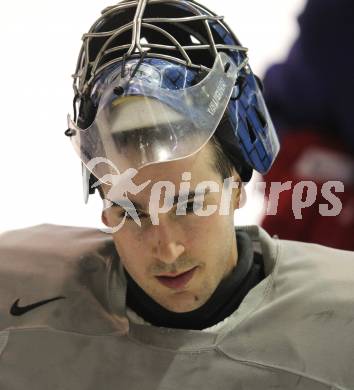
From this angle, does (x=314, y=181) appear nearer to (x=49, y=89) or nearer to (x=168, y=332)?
(x=168, y=332)

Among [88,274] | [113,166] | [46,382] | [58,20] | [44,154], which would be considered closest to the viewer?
[113,166]

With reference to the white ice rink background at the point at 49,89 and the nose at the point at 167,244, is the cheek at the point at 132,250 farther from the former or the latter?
the white ice rink background at the point at 49,89

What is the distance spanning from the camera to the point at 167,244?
3.12 feet

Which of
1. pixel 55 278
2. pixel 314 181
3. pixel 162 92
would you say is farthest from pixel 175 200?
pixel 314 181

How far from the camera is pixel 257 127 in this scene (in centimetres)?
104

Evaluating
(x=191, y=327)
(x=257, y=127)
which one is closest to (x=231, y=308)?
(x=191, y=327)

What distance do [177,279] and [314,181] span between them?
20.7 inches

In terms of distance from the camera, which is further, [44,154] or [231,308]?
[44,154]

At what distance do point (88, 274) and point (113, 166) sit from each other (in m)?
0.27

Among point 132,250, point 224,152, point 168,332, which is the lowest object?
point 168,332

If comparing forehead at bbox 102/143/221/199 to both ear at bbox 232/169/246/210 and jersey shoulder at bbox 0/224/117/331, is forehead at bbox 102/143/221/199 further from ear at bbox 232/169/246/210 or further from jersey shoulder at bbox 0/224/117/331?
jersey shoulder at bbox 0/224/117/331

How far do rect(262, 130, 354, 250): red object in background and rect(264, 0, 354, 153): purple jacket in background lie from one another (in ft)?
0.10

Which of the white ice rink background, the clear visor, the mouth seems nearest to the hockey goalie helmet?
the clear visor

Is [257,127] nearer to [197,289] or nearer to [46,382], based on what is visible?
[197,289]
